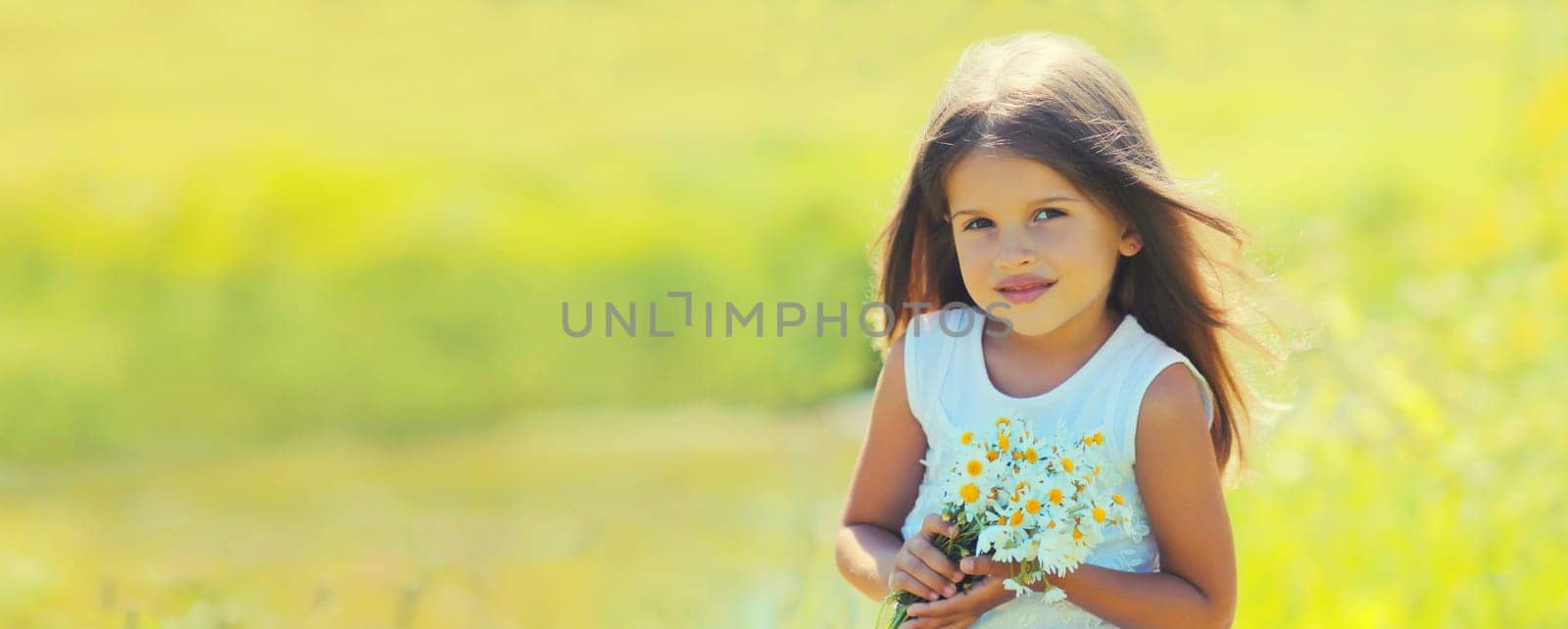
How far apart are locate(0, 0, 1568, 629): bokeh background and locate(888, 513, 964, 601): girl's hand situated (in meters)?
2.41

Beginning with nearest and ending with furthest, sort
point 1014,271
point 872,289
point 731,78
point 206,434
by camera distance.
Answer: point 1014,271 → point 872,289 → point 206,434 → point 731,78

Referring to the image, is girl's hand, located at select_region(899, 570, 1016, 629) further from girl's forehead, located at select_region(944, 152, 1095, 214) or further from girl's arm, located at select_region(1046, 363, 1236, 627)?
girl's forehead, located at select_region(944, 152, 1095, 214)

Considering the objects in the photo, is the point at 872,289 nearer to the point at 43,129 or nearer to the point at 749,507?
the point at 749,507

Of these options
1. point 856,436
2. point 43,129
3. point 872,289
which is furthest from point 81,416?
point 872,289

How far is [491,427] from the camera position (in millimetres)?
5613

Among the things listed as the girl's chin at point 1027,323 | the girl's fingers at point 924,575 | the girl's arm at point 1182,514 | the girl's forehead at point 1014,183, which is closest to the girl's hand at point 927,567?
the girl's fingers at point 924,575

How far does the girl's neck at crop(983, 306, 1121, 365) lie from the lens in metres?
1.77

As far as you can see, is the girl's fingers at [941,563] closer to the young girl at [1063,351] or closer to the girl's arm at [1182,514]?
the young girl at [1063,351]

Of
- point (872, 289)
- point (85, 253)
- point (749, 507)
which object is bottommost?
point (749, 507)

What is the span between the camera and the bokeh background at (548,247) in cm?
464

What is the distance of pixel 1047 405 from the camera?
1.71 m

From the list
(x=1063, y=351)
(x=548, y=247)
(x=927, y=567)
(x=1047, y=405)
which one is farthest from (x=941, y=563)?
(x=548, y=247)

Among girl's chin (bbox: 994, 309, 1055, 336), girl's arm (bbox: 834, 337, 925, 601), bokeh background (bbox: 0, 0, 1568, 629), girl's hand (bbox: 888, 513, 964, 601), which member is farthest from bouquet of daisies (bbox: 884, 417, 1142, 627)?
bokeh background (bbox: 0, 0, 1568, 629)

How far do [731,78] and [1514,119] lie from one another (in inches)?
125
